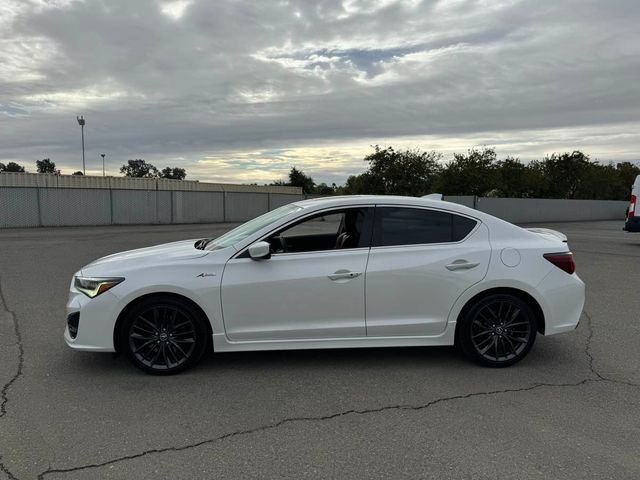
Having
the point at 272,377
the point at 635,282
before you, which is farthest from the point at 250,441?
the point at 635,282

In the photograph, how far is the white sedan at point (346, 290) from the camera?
416 centimetres

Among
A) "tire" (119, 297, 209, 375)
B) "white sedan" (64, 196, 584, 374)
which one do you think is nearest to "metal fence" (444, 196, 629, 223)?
"white sedan" (64, 196, 584, 374)

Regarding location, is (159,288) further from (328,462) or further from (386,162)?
(386,162)

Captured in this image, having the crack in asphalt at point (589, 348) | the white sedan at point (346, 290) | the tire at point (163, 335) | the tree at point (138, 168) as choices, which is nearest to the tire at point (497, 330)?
the white sedan at point (346, 290)

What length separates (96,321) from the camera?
13.5 ft

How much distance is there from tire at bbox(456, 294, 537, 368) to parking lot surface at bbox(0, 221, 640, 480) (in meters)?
0.14

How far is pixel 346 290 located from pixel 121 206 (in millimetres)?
24180

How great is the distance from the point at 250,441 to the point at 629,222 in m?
15.9

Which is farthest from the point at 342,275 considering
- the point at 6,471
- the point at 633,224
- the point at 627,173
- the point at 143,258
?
the point at 627,173

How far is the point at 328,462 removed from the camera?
2.95m

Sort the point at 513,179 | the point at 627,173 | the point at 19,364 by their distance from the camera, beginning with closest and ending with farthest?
1. the point at 19,364
2. the point at 513,179
3. the point at 627,173

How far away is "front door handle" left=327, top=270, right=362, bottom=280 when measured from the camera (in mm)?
4262

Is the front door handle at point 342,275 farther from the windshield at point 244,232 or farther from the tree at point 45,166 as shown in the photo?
the tree at point 45,166

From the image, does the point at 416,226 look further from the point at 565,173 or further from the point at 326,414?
the point at 565,173
